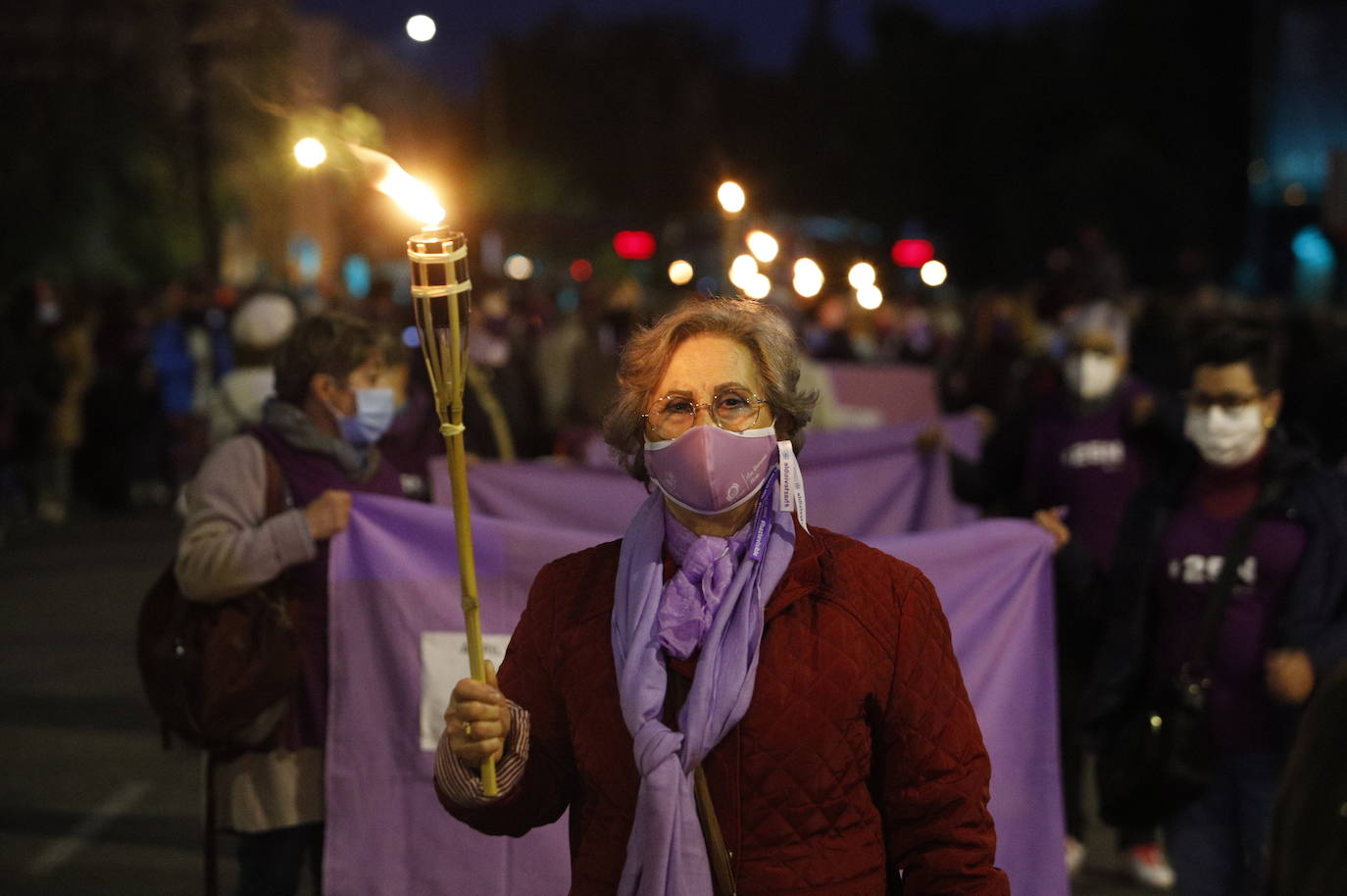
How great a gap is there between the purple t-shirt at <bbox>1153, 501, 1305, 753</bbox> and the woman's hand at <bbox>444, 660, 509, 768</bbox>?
2.59 m

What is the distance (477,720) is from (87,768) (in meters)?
5.71

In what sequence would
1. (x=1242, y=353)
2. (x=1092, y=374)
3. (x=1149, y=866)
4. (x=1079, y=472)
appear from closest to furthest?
1. (x=1242, y=353)
2. (x=1149, y=866)
3. (x=1079, y=472)
4. (x=1092, y=374)

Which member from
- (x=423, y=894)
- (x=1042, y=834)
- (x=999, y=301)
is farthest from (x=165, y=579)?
(x=999, y=301)

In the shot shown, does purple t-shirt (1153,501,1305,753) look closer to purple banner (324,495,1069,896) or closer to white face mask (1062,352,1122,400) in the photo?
purple banner (324,495,1069,896)

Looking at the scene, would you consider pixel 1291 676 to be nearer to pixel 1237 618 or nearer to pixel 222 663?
pixel 1237 618

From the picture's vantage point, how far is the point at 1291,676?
15.0 ft

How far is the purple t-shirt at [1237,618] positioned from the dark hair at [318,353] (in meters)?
2.26

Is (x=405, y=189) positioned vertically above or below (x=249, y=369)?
above

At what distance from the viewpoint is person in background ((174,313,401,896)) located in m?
4.46

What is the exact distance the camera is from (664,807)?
275cm

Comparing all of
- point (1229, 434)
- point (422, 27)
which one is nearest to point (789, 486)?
point (422, 27)

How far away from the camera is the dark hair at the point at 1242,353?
521 centimetres

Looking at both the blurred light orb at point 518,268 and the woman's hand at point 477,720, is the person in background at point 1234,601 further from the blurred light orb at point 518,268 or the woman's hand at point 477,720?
the blurred light orb at point 518,268

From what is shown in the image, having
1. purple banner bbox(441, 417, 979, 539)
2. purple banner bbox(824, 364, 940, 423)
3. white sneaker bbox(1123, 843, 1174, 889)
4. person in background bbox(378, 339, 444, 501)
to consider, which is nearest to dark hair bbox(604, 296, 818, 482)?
person in background bbox(378, 339, 444, 501)
